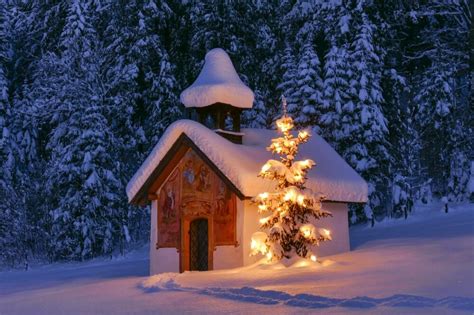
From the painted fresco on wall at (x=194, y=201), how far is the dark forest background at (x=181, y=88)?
10914mm

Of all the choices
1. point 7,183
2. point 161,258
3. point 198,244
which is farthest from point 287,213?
point 7,183

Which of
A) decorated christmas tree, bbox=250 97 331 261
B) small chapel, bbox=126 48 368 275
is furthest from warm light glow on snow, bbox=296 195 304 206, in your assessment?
small chapel, bbox=126 48 368 275

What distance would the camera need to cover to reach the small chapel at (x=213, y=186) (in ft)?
65.4

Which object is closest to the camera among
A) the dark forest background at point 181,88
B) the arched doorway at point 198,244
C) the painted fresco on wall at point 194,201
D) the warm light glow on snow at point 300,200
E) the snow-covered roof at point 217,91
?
the warm light glow on snow at point 300,200

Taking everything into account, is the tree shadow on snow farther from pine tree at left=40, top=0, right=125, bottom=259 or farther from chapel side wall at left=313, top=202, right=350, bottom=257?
pine tree at left=40, top=0, right=125, bottom=259

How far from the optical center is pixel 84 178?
1267 inches

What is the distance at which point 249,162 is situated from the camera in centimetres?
2062

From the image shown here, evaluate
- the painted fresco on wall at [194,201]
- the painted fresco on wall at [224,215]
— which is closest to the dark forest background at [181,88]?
the painted fresco on wall at [194,201]

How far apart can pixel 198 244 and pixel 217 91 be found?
17.4ft

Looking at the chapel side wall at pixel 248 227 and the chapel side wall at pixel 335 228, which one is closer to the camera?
the chapel side wall at pixel 248 227

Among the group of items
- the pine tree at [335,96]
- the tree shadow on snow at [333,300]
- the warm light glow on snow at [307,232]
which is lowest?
the tree shadow on snow at [333,300]

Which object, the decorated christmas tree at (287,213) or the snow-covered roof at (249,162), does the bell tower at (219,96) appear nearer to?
the snow-covered roof at (249,162)

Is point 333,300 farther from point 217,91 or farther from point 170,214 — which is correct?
point 217,91

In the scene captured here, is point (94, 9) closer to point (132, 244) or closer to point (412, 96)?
point (132, 244)
